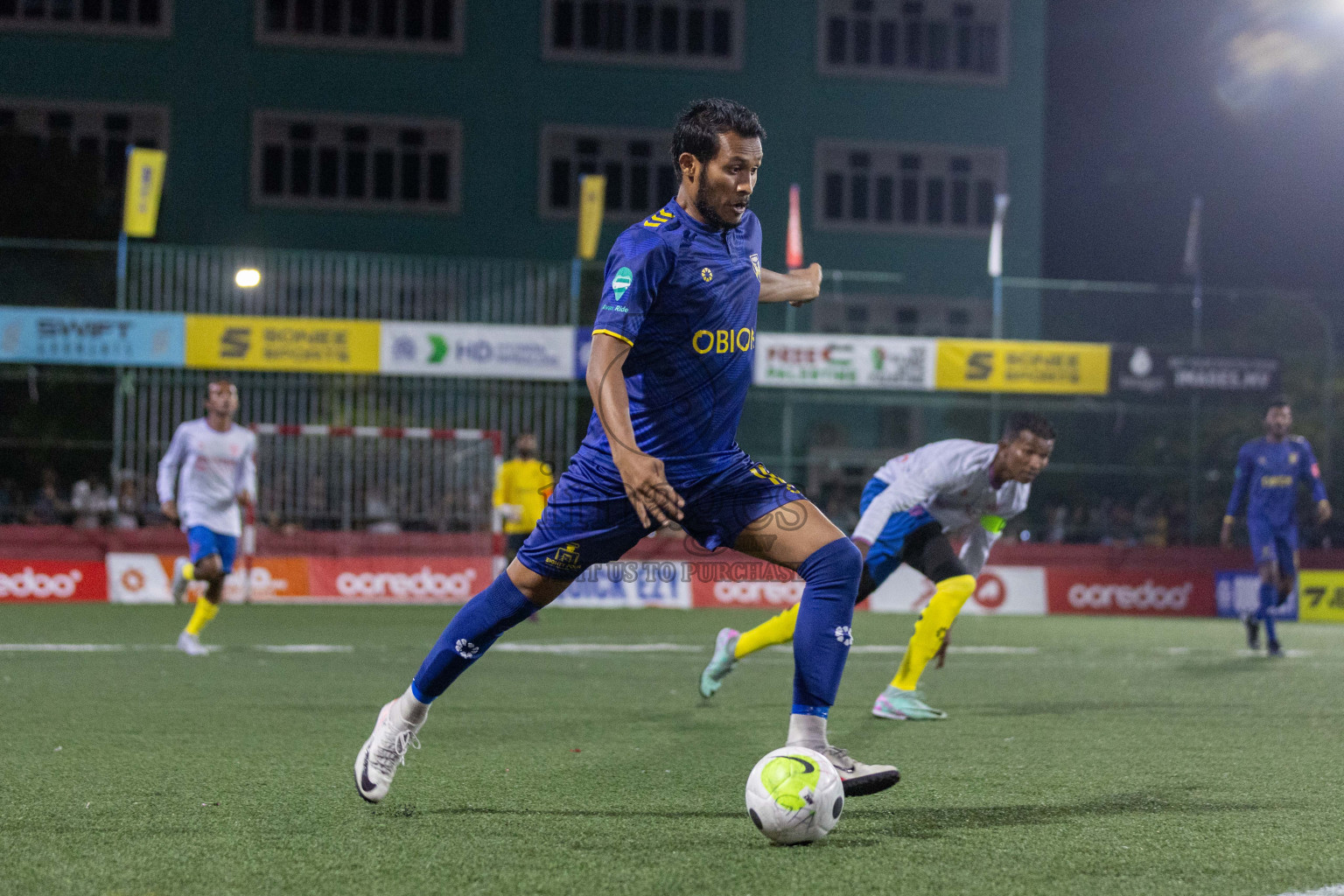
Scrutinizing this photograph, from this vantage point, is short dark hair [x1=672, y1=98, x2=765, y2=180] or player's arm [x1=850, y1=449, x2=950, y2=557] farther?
player's arm [x1=850, y1=449, x2=950, y2=557]

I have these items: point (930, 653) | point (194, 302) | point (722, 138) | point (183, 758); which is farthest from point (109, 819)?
point (194, 302)

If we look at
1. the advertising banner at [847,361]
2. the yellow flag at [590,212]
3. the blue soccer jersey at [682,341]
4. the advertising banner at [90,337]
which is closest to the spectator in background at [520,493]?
the advertising banner at [847,361]

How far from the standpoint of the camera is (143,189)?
22.4 meters

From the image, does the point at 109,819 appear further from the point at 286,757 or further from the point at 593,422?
the point at 593,422

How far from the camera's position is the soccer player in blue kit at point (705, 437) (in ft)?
15.2

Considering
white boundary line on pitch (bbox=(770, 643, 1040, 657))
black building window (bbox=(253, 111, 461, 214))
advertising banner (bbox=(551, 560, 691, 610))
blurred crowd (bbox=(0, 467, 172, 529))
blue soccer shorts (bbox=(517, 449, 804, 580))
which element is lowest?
advertising banner (bbox=(551, 560, 691, 610))

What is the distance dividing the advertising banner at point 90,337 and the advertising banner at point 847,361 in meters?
8.09

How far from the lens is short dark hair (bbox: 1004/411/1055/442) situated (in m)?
7.80

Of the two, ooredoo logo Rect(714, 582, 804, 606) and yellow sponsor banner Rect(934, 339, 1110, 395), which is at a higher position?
yellow sponsor banner Rect(934, 339, 1110, 395)

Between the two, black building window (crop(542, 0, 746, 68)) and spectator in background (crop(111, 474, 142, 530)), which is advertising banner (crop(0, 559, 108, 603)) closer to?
spectator in background (crop(111, 474, 142, 530))

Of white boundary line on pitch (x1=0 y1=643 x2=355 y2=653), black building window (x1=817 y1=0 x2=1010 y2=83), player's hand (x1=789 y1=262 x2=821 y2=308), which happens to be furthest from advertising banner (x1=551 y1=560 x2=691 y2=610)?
black building window (x1=817 y1=0 x2=1010 y2=83)

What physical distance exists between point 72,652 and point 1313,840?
9392 mm

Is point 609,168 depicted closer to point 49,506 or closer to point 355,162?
point 355,162

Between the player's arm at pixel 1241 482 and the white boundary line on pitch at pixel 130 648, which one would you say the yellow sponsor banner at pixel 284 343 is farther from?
the player's arm at pixel 1241 482
